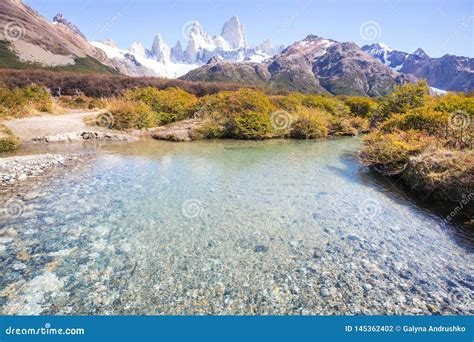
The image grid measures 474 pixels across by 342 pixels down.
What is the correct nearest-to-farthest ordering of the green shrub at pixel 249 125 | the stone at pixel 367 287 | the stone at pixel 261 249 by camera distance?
1. the stone at pixel 367 287
2. the stone at pixel 261 249
3. the green shrub at pixel 249 125

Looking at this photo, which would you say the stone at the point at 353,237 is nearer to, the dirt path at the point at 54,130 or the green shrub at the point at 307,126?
the dirt path at the point at 54,130

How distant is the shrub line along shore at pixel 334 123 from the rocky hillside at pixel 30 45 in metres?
95.3

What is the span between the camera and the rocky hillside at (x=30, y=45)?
106 m

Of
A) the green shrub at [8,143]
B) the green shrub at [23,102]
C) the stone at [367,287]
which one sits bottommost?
the stone at [367,287]

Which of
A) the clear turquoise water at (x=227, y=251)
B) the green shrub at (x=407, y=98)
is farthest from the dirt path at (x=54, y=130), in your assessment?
the green shrub at (x=407, y=98)

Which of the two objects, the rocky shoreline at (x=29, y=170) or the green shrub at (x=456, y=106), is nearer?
the rocky shoreline at (x=29, y=170)

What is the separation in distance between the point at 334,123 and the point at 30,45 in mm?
140561

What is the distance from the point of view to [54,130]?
21.2m

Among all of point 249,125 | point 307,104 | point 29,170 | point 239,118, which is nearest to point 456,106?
point 249,125

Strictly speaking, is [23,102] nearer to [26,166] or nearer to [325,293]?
[26,166]

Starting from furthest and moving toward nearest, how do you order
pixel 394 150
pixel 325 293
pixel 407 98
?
pixel 407 98 < pixel 394 150 < pixel 325 293

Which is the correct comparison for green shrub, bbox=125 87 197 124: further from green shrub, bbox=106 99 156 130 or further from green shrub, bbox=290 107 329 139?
green shrub, bbox=290 107 329 139

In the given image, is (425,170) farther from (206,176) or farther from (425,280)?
(206,176)
